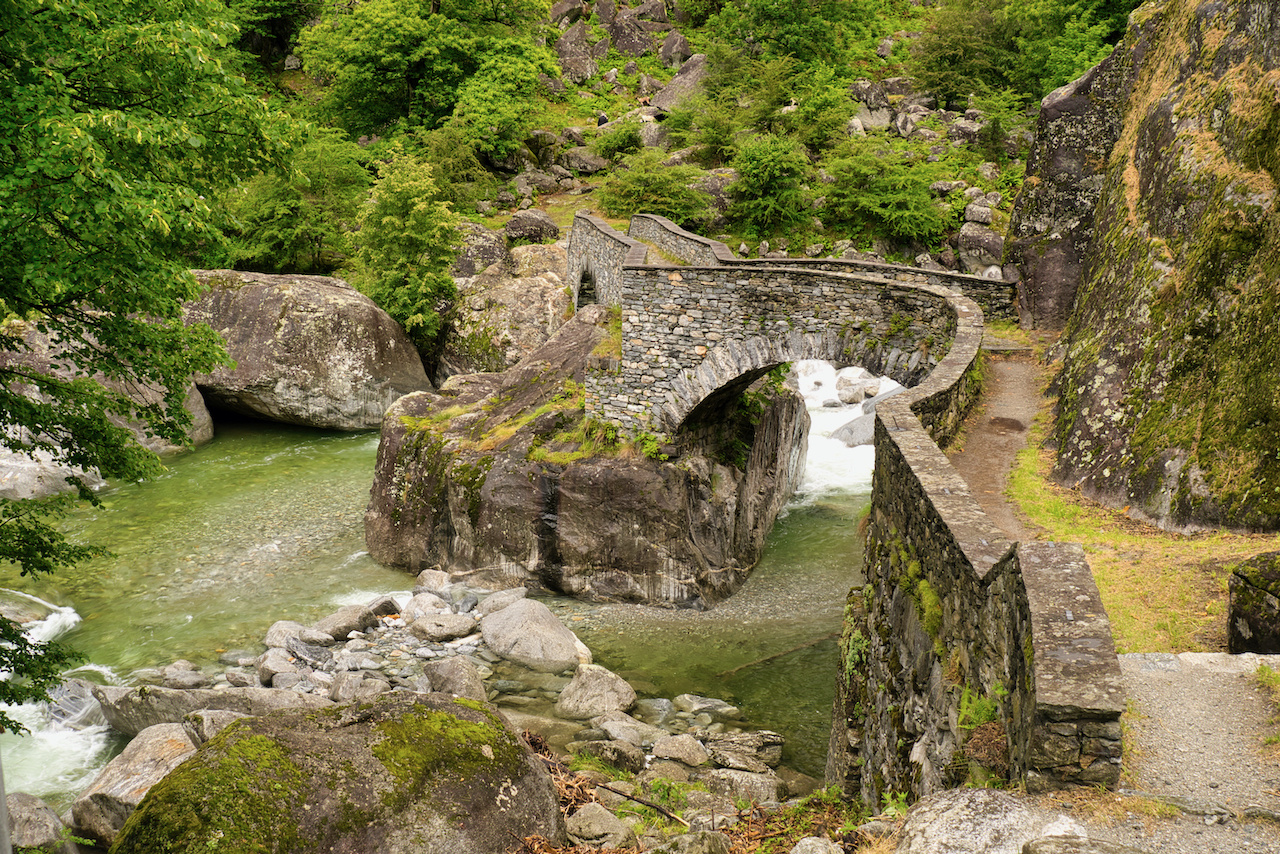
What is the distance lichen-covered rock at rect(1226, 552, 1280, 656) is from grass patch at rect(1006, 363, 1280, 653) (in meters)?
0.18

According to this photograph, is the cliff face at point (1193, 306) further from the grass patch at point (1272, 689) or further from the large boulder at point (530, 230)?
the large boulder at point (530, 230)

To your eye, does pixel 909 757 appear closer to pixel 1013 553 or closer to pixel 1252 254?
pixel 1013 553

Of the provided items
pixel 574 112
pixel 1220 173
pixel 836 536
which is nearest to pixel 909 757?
pixel 1220 173

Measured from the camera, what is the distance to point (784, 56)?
3706 cm

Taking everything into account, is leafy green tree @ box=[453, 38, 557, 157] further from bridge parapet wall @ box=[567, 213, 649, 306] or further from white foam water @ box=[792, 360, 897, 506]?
white foam water @ box=[792, 360, 897, 506]

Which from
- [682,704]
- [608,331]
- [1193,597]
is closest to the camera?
[1193,597]

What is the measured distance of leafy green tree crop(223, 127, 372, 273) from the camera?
2909 centimetres

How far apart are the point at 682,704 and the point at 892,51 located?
38.5 m

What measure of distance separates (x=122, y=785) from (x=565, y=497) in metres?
8.40

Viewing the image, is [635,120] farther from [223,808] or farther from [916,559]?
[223,808]

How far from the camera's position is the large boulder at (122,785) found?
26.0ft

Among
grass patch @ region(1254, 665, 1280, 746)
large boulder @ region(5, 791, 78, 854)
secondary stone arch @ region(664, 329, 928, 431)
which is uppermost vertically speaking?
secondary stone arch @ region(664, 329, 928, 431)

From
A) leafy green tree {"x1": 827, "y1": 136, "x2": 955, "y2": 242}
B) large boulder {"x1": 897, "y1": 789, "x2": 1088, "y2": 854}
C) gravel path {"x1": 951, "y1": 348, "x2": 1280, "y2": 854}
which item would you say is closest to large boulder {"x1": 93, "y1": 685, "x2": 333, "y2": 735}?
large boulder {"x1": 897, "y1": 789, "x2": 1088, "y2": 854}

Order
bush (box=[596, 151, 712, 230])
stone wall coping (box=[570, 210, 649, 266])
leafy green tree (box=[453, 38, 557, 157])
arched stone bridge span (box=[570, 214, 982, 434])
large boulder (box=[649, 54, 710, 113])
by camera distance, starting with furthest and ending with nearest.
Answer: large boulder (box=[649, 54, 710, 113])
leafy green tree (box=[453, 38, 557, 157])
bush (box=[596, 151, 712, 230])
stone wall coping (box=[570, 210, 649, 266])
arched stone bridge span (box=[570, 214, 982, 434])
